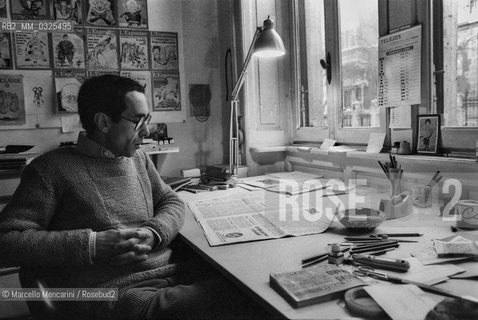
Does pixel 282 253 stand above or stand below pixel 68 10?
below

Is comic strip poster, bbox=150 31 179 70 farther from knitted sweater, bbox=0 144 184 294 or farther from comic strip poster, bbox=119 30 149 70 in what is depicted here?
knitted sweater, bbox=0 144 184 294

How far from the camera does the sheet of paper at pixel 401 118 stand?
1833mm

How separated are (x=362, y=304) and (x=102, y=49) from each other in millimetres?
2327

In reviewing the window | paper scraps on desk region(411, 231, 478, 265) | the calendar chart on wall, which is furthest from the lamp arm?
paper scraps on desk region(411, 231, 478, 265)

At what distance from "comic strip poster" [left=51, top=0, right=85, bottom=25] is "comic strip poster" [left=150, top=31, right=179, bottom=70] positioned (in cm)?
47

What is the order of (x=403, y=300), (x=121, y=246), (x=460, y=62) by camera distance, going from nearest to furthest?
(x=403, y=300)
(x=121, y=246)
(x=460, y=62)

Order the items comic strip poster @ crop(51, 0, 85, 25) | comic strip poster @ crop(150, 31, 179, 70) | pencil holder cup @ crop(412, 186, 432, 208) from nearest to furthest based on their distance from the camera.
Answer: pencil holder cup @ crop(412, 186, 432, 208) < comic strip poster @ crop(51, 0, 85, 25) < comic strip poster @ crop(150, 31, 179, 70)

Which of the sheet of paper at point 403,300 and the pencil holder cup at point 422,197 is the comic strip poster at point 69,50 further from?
the sheet of paper at point 403,300

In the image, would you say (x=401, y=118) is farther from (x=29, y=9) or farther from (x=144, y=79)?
(x=29, y=9)

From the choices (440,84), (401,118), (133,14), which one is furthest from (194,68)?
(440,84)

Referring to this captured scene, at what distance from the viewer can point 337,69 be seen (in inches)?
92.4

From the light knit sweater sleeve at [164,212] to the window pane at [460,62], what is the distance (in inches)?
48.2

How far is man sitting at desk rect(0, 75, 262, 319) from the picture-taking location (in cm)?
118

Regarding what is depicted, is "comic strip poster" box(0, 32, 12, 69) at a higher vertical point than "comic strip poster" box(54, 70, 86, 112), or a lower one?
higher
